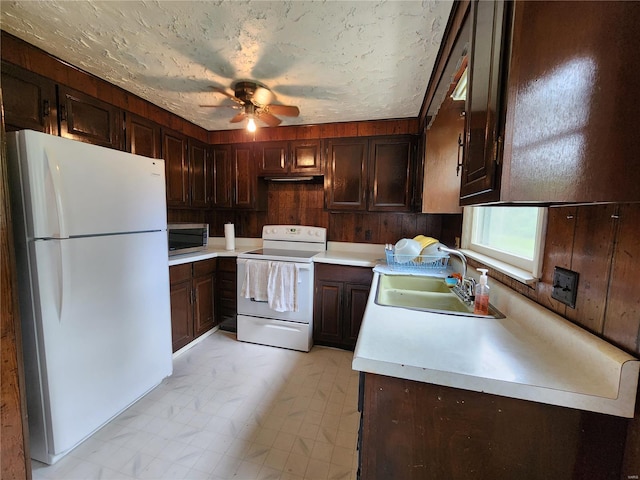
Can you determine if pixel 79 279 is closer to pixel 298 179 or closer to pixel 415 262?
pixel 298 179

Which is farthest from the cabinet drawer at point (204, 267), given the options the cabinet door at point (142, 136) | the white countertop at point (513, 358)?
the white countertop at point (513, 358)

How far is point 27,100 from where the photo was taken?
1558 millimetres

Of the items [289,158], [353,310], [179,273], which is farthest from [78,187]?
[353,310]

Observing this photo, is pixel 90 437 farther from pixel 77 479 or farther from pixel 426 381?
pixel 426 381

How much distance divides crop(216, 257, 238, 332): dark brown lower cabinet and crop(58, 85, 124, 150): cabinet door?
139cm

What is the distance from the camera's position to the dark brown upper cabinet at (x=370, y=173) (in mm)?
2535

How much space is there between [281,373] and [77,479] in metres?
1.24

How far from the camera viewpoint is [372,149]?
260 cm

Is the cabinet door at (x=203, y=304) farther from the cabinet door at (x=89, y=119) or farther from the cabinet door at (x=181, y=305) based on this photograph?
the cabinet door at (x=89, y=119)

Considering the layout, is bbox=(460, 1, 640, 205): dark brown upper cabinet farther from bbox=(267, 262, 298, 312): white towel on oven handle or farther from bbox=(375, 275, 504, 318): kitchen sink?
bbox=(267, 262, 298, 312): white towel on oven handle

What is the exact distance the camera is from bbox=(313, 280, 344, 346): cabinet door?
2523mm

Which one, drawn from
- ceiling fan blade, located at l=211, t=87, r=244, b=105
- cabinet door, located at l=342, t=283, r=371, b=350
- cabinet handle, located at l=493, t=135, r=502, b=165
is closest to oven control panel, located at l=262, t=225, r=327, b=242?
cabinet door, located at l=342, t=283, r=371, b=350

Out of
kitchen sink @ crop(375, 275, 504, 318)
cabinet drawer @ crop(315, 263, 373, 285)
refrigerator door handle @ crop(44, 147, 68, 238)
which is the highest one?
refrigerator door handle @ crop(44, 147, 68, 238)

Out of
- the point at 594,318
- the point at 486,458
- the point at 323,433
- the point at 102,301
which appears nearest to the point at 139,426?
the point at 102,301
